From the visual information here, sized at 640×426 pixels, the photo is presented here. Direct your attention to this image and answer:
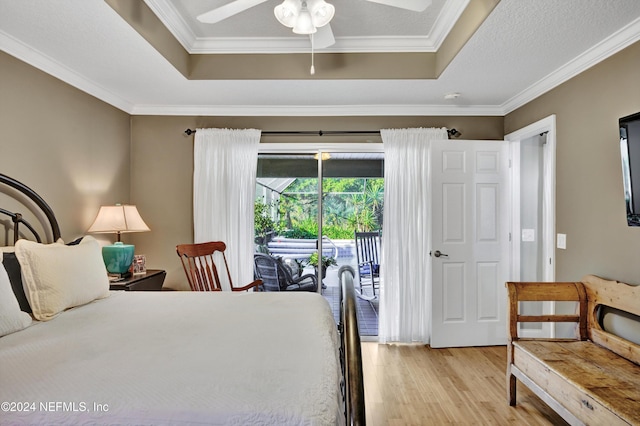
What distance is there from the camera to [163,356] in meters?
1.30

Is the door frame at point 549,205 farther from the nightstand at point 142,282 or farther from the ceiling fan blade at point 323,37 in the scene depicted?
the nightstand at point 142,282

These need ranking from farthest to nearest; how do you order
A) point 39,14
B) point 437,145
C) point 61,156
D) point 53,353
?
point 437,145
point 61,156
point 39,14
point 53,353

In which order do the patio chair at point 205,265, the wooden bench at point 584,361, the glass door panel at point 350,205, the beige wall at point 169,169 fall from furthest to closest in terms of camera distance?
the glass door panel at point 350,205 → the beige wall at point 169,169 → the patio chair at point 205,265 → the wooden bench at point 584,361

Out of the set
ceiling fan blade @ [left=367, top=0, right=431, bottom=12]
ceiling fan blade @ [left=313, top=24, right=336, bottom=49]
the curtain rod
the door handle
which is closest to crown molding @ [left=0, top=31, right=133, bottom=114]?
the curtain rod

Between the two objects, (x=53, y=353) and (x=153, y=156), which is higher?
(x=153, y=156)

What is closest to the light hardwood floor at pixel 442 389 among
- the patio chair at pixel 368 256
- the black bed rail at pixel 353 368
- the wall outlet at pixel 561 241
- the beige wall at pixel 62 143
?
the patio chair at pixel 368 256

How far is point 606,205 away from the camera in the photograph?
A: 7.72 ft

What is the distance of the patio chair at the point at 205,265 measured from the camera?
→ 3.25m

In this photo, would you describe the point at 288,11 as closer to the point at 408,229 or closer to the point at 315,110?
the point at 315,110

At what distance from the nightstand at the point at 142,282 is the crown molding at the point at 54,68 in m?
1.62

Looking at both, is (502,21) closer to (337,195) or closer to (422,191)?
(422,191)

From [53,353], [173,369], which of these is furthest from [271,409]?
[53,353]

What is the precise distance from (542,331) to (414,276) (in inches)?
59.4

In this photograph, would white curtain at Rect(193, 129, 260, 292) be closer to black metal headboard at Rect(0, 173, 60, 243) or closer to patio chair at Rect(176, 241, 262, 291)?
patio chair at Rect(176, 241, 262, 291)
